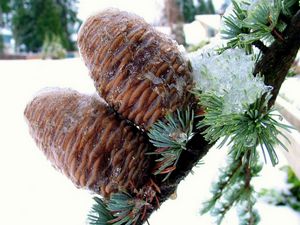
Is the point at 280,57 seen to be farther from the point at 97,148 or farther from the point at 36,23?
the point at 36,23

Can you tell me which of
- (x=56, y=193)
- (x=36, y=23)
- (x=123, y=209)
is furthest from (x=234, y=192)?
(x=36, y=23)

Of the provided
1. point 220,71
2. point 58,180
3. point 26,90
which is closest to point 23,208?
point 58,180

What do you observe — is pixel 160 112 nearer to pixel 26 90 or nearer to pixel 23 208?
pixel 23 208

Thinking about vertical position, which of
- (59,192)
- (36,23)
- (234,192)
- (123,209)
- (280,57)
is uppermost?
(280,57)

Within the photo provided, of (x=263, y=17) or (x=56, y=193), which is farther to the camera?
(x=56, y=193)

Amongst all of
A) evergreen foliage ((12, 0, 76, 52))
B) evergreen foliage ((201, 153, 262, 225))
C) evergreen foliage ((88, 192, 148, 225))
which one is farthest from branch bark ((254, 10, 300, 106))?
evergreen foliage ((12, 0, 76, 52))

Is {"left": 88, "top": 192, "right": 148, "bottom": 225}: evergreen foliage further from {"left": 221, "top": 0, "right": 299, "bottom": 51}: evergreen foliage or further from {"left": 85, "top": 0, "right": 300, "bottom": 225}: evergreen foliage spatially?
{"left": 221, "top": 0, "right": 299, "bottom": 51}: evergreen foliage
